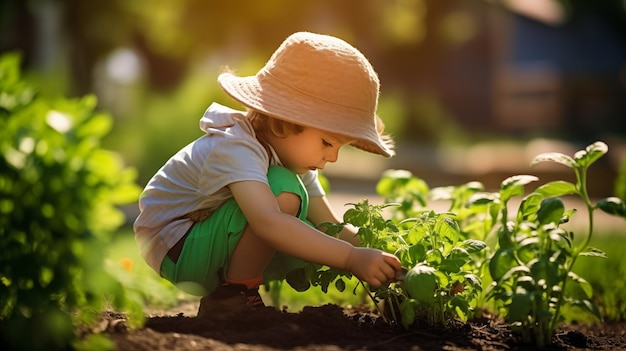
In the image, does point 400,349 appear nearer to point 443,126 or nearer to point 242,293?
point 242,293

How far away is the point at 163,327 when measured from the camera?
109 inches

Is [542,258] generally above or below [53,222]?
above

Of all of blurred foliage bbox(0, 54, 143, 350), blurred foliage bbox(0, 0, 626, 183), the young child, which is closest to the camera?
blurred foliage bbox(0, 54, 143, 350)

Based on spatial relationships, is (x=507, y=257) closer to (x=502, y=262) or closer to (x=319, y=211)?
(x=502, y=262)

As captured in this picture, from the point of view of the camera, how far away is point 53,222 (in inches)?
85.7

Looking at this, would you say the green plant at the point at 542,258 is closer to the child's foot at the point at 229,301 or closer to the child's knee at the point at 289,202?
the child's knee at the point at 289,202

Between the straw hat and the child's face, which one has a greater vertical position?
the straw hat

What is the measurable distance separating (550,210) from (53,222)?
140 centimetres

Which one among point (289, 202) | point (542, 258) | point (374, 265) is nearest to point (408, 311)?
point (374, 265)

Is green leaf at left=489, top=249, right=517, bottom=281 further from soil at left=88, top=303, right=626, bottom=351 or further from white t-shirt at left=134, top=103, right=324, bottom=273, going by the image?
white t-shirt at left=134, top=103, right=324, bottom=273

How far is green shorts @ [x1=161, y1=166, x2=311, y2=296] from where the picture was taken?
3.08 metres

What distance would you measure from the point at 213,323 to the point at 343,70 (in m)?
0.96

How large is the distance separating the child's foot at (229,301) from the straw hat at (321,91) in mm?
617

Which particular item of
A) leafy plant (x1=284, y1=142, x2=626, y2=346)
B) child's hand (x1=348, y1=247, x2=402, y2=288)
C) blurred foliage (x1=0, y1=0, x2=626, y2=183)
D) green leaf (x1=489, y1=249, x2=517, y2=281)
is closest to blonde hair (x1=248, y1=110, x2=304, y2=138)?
leafy plant (x1=284, y1=142, x2=626, y2=346)
